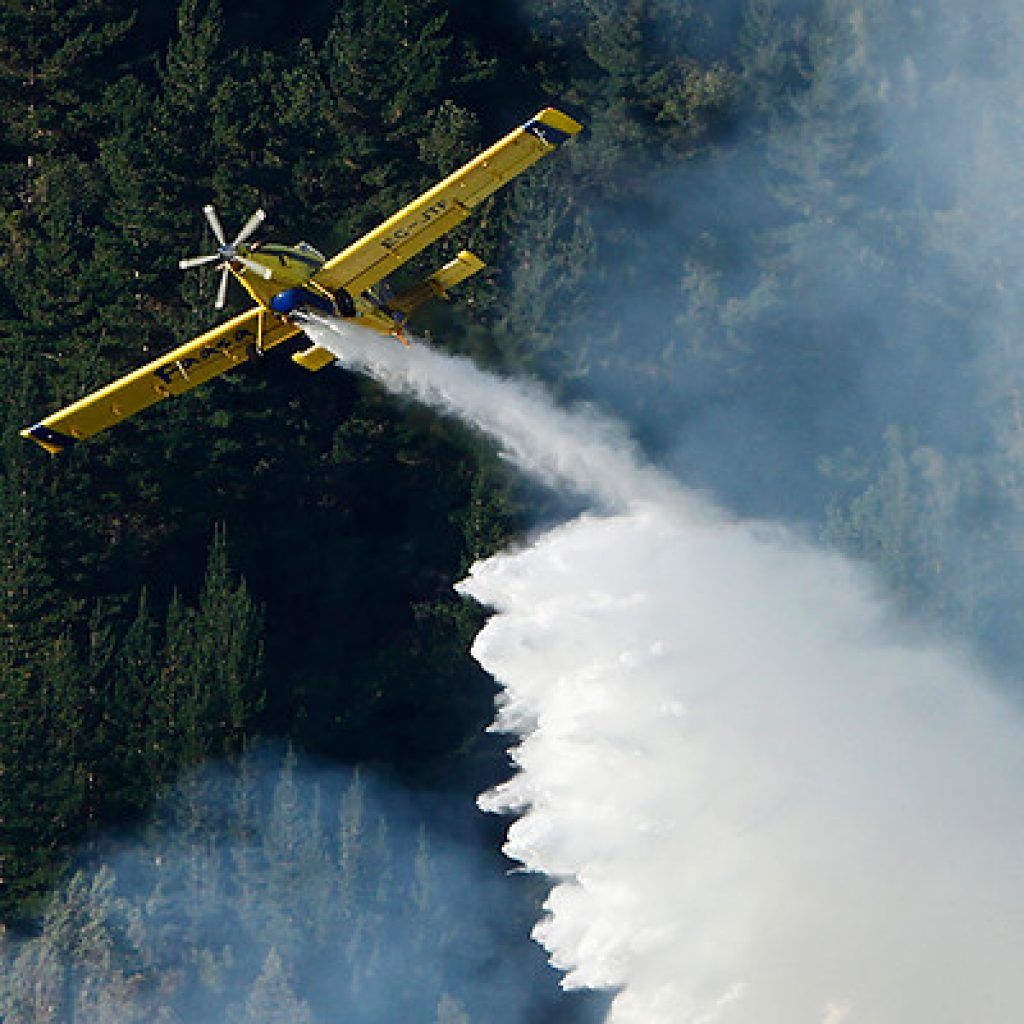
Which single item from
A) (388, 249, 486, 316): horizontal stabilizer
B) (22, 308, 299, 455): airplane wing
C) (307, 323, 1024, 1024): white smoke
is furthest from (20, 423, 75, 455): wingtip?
(388, 249, 486, 316): horizontal stabilizer

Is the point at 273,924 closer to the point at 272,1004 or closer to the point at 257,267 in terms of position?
the point at 272,1004

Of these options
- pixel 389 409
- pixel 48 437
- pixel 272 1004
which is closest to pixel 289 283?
pixel 48 437

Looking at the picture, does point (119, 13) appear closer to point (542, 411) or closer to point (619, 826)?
point (542, 411)

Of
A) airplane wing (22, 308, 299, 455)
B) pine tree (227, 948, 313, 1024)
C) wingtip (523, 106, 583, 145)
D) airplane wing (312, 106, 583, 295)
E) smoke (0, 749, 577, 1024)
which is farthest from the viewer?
pine tree (227, 948, 313, 1024)

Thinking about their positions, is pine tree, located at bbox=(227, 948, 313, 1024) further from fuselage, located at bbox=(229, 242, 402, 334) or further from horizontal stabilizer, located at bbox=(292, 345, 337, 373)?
fuselage, located at bbox=(229, 242, 402, 334)

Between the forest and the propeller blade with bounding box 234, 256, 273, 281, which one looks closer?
the propeller blade with bounding box 234, 256, 273, 281

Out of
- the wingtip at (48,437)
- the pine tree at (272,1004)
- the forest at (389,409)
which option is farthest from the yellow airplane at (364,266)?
the pine tree at (272,1004)

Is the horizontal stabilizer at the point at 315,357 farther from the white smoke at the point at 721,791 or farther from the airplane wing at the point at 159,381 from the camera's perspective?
the airplane wing at the point at 159,381
